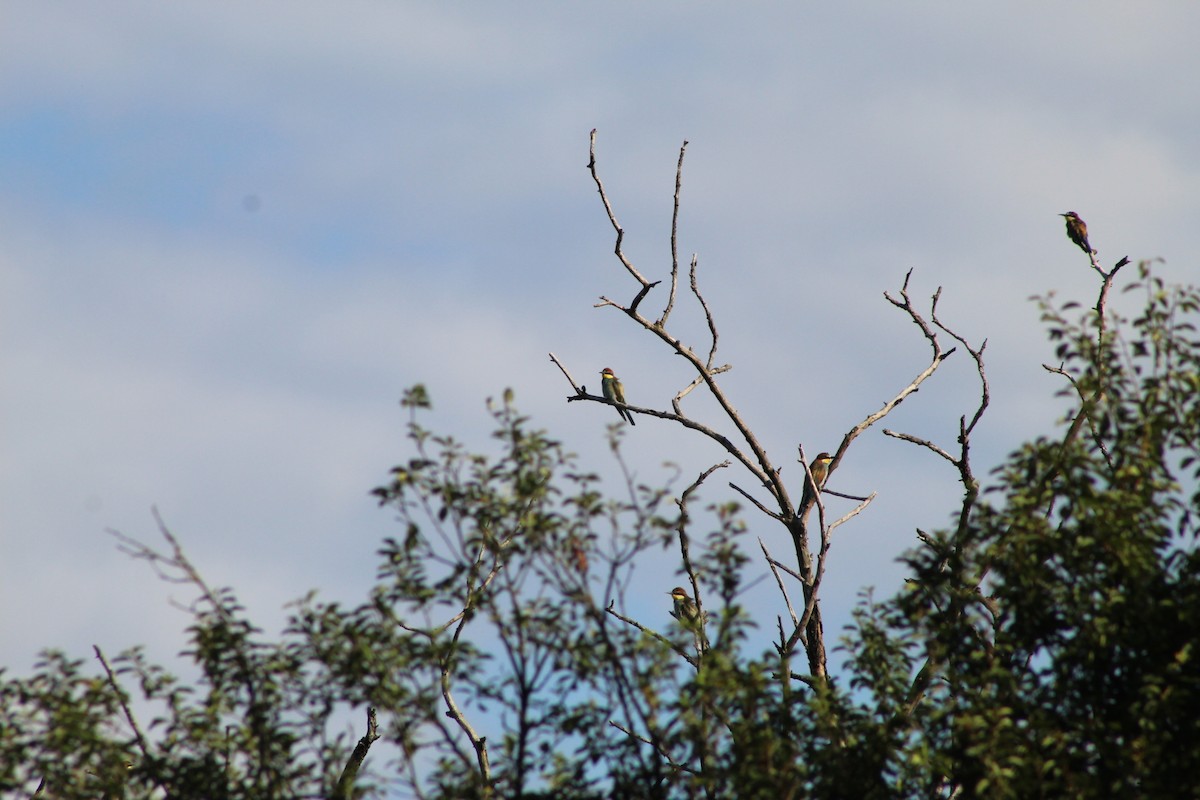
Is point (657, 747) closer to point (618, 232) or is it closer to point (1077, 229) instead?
point (618, 232)

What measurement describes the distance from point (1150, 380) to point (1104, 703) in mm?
1916

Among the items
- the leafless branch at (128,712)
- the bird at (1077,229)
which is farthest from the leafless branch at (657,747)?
the bird at (1077,229)

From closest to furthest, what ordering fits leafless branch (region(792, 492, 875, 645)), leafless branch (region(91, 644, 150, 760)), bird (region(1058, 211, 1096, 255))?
leafless branch (region(91, 644, 150, 760)) < leafless branch (region(792, 492, 875, 645)) < bird (region(1058, 211, 1096, 255))

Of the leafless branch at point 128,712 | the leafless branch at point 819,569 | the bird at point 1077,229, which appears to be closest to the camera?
the leafless branch at point 128,712

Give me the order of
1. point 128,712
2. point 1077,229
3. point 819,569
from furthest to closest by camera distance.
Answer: point 1077,229
point 819,569
point 128,712

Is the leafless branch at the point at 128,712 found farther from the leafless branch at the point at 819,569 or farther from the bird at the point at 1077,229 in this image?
the bird at the point at 1077,229

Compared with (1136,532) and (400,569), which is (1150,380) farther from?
(400,569)

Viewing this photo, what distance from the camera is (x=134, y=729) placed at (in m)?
7.66

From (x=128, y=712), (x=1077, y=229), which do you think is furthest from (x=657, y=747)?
(x=1077, y=229)

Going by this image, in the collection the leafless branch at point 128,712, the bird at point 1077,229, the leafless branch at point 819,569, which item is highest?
the bird at point 1077,229

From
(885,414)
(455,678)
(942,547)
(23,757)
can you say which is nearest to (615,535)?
(455,678)

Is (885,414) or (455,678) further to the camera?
(885,414)

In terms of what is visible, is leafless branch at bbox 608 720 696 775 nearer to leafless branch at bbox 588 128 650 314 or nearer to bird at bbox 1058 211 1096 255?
leafless branch at bbox 588 128 650 314

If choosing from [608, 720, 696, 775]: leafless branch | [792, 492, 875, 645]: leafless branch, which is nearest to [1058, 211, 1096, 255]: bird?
[792, 492, 875, 645]: leafless branch
